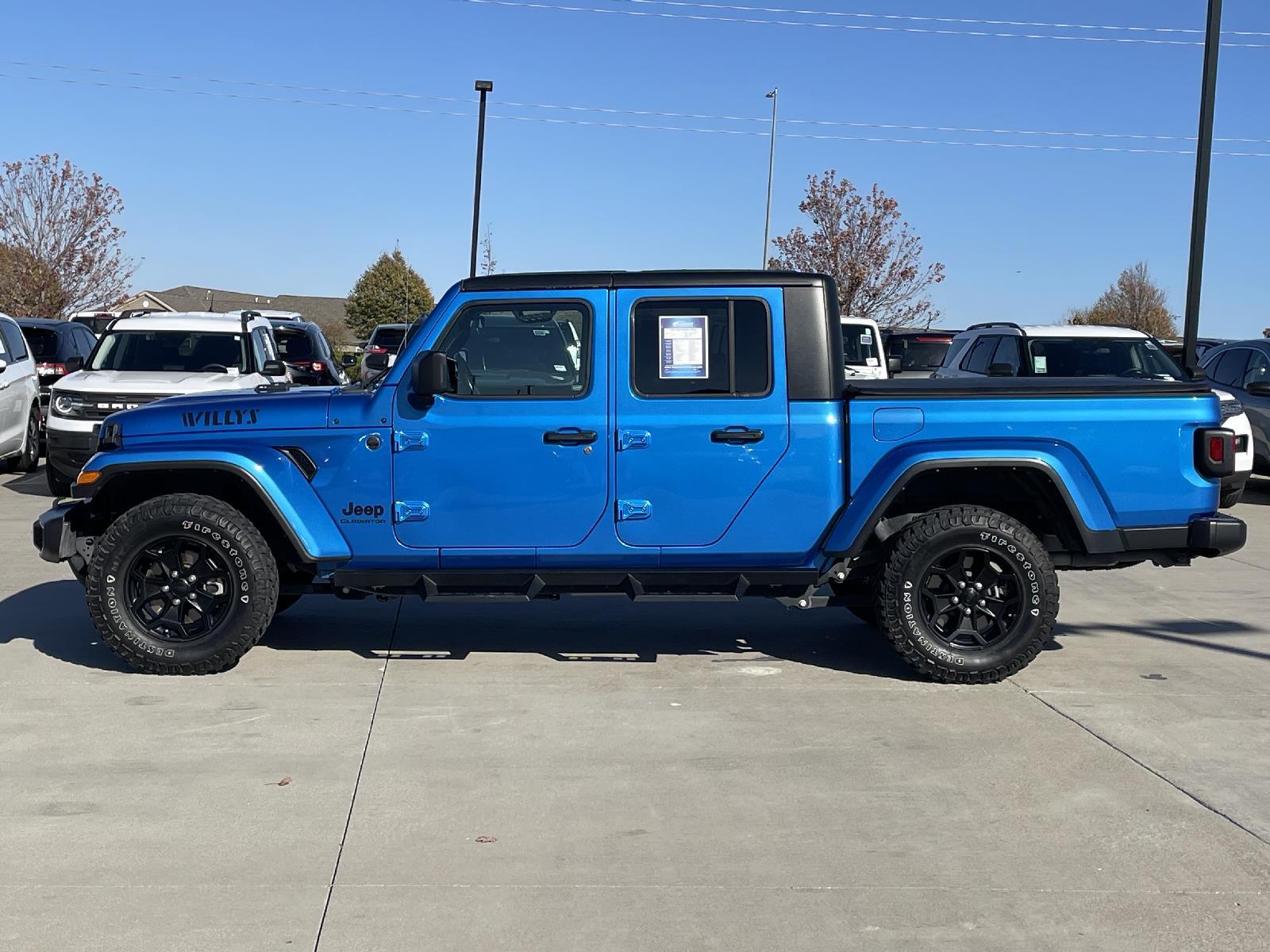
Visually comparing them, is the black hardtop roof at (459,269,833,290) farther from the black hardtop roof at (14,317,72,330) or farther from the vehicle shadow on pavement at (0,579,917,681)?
the black hardtop roof at (14,317,72,330)

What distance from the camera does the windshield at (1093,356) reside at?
14430mm

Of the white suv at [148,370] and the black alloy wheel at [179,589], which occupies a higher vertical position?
the white suv at [148,370]

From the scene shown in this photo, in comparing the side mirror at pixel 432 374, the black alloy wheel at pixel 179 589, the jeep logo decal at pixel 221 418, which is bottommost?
the black alloy wheel at pixel 179 589

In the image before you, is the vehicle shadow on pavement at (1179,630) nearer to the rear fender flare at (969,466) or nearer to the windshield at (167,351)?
the rear fender flare at (969,466)

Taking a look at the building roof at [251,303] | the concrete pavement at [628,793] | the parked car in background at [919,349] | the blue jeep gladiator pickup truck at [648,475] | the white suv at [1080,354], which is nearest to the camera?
the concrete pavement at [628,793]

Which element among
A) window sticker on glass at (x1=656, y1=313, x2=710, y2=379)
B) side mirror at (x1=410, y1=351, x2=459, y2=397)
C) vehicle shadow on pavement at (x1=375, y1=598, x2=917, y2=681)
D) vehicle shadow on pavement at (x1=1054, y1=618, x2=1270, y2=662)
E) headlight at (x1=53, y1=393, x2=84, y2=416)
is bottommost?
vehicle shadow on pavement at (x1=375, y1=598, x2=917, y2=681)

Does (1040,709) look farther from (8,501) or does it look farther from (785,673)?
(8,501)

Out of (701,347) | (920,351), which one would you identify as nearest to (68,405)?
(701,347)

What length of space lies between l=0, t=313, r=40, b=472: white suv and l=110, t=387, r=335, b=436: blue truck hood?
8825 millimetres

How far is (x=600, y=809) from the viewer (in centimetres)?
496

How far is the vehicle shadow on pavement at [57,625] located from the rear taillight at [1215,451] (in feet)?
17.8

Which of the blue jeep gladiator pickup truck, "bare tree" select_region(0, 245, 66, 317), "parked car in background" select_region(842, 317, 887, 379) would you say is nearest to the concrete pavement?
the blue jeep gladiator pickup truck

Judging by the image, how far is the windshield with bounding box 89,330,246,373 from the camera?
14055mm

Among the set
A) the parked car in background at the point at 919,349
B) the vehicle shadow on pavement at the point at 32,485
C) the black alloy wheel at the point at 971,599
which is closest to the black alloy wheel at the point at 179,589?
the black alloy wheel at the point at 971,599
